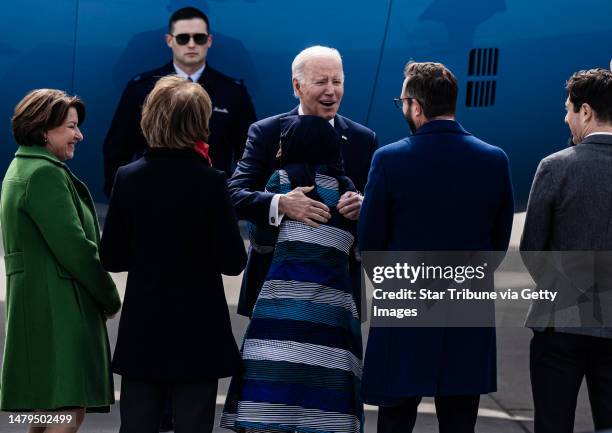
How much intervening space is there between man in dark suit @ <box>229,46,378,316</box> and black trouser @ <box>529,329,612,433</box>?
0.64 metres

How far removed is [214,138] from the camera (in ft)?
17.1

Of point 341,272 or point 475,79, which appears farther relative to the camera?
point 475,79

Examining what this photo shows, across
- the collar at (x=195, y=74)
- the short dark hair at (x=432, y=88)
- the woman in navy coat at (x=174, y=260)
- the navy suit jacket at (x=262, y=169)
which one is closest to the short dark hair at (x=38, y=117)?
the woman in navy coat at (x=174, y=260)

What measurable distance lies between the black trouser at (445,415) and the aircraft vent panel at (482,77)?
8.03 feet

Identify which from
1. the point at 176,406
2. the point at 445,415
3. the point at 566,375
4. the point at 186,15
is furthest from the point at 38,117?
the point at 186,15

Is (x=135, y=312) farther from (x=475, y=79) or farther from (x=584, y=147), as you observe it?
(x=475, y=79)

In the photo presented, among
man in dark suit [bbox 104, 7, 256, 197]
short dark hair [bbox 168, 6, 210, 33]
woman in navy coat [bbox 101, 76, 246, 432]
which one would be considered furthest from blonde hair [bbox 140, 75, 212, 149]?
short dark hair [bbox 168, 6, 210, 33]

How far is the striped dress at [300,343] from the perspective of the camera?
3604 mm

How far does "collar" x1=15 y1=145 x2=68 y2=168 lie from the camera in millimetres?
3639

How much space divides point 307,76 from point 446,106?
1.92ft

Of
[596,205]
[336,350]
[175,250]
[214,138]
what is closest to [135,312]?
[175,250]

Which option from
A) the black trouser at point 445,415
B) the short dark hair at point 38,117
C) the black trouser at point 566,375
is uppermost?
the short dark hair at point 38,117

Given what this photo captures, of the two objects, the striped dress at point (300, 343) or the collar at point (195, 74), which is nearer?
the striped dress at point (300, 343)

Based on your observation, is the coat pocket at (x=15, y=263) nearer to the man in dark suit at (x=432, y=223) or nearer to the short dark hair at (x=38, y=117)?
the short dark hair at (x=38, y=117)
